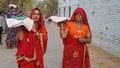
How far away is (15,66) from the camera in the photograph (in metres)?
9.15

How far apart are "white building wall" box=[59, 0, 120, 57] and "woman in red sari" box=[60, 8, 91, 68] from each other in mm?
5607

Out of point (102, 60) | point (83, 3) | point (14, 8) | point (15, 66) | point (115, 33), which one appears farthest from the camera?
point (83, 3)

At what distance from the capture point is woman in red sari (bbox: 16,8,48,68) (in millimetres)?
5387

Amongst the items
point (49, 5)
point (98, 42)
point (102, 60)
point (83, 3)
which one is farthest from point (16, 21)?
point (49, 5)

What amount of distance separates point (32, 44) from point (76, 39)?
953 mm

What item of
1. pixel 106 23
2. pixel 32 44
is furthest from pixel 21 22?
pixel 106 23

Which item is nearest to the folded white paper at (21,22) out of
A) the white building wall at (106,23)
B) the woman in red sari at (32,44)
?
the woman in red sari at (32,44)

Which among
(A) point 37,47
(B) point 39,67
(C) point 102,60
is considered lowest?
(C) point 102,60

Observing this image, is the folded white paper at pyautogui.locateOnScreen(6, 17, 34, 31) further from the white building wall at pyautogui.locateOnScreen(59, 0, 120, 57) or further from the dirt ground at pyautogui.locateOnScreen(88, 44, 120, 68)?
the white building wall at pyautogui.locateOnScreen(59, 0, 120, 57)

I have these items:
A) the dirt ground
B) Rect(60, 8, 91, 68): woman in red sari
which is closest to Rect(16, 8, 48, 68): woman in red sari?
Answer: Rect(60, 8, 91, 68): woman in red sari

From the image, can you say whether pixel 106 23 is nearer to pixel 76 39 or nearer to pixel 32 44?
pixel 76 39

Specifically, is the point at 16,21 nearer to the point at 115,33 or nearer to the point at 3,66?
the point at 3,66

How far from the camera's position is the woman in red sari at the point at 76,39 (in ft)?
19.3

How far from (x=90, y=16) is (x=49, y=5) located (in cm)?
3956
